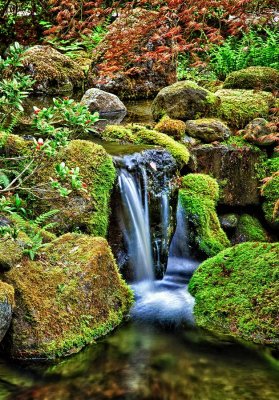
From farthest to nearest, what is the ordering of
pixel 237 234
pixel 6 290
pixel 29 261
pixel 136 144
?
pixel 237 234 < pixel 136 144 < pixel 29 261 < pixel 6 290

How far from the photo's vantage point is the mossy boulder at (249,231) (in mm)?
7410

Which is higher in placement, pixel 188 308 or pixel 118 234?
pixel 118 234

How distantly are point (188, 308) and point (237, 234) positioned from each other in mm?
2468

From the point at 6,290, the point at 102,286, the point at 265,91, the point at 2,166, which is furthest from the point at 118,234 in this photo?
the point at 265,91

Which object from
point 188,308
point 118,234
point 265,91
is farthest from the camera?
point 265,91

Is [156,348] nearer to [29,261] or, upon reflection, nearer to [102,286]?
[102,286]

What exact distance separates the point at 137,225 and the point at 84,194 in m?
0.82

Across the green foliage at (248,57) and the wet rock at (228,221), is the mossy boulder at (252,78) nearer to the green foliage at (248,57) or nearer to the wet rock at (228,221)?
the green foliage at (248,57)

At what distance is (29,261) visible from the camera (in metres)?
4.40

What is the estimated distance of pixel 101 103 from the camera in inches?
342

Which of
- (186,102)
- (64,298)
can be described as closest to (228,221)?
(186,102)

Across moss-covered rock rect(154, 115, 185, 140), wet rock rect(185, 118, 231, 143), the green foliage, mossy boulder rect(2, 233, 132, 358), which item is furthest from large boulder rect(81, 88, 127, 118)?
mossy boulder rect(2, 233, 132, 358)

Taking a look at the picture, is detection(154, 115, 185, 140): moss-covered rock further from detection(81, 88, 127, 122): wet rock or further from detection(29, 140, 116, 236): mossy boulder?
detection(29, 140, 116, 236): mossy boulder

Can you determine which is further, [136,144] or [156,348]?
[136,144]
